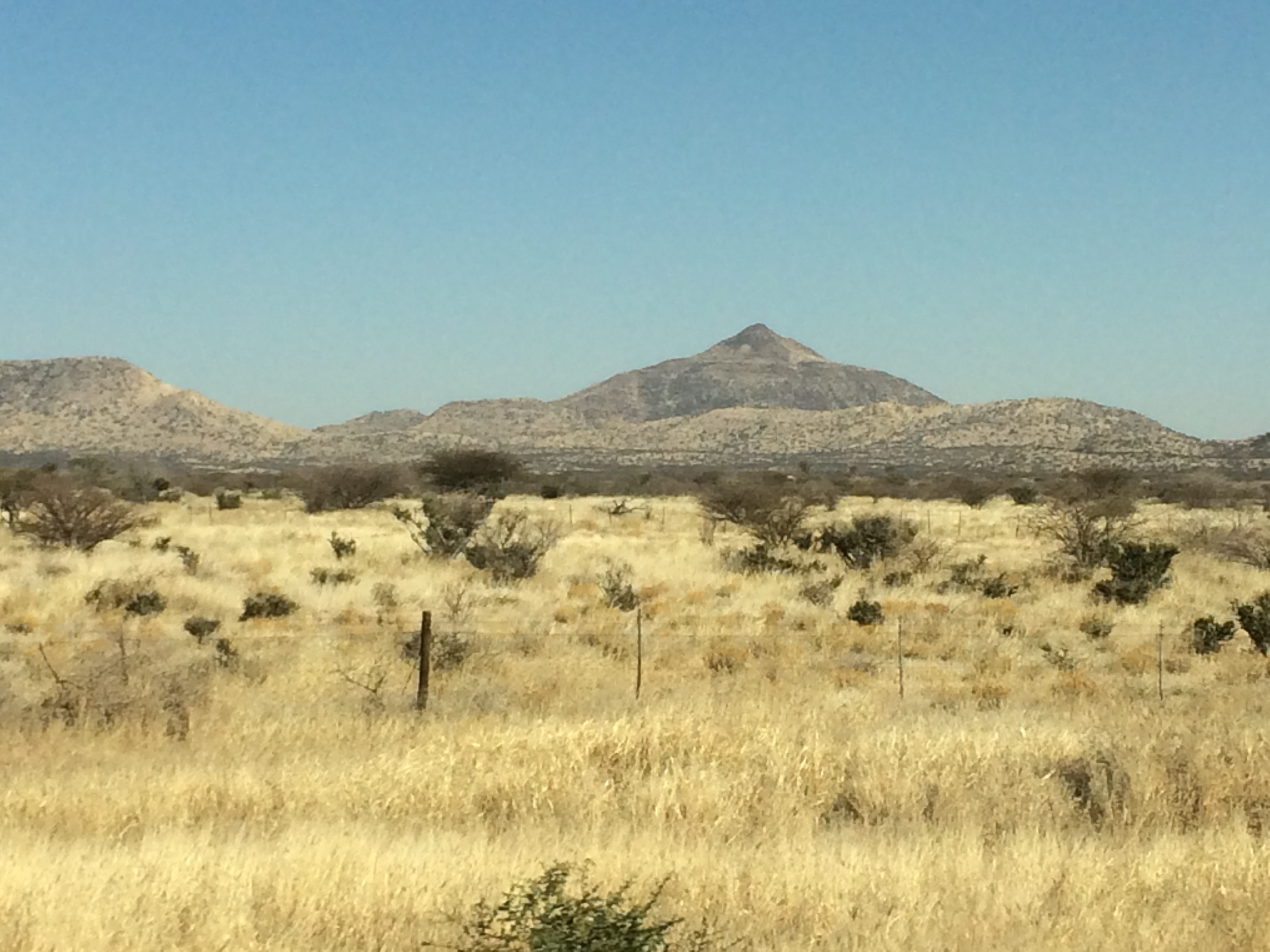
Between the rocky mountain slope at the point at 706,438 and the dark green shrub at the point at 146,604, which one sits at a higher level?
the rocky mountain slope at the point at 706,438

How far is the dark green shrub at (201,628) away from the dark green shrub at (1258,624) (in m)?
14.7

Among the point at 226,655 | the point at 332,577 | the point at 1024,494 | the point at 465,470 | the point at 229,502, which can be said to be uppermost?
the point at 465,470

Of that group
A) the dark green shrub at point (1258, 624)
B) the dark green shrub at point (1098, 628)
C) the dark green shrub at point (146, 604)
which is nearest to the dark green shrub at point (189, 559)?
the dark green shrub at point (146, 604)

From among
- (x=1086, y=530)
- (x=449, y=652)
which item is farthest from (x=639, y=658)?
(x=1086, y=530)

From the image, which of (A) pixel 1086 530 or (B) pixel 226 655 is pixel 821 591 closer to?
(A) pixel 1086 530

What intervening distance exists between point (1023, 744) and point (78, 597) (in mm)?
17359

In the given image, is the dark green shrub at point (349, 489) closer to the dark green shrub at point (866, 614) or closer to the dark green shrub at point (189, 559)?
the dark green shrub at point (189, 559)

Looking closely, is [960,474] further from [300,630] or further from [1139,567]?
[300,630]

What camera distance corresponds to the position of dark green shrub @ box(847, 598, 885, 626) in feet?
66.8

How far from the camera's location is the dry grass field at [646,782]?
262 inches

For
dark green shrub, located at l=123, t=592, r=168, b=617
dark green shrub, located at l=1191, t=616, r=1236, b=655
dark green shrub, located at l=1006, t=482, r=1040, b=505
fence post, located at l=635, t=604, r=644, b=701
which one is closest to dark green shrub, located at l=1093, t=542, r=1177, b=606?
dark green shrub, located at l=1191, t=616, r=1236, b=655

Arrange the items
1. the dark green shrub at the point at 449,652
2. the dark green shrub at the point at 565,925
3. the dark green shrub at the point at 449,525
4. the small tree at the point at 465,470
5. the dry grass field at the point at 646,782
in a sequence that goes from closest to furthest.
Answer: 1. the dark green shrub at the point at 565,925
2. the dry grass field at the point at 646,782
3. the dark green shrub at the point at 449,652
4. the dark green shrub at the point at 449,525
5. the small tree at the point at 465,470

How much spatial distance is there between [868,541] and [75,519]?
19.6 meters

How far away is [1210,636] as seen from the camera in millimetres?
17953
